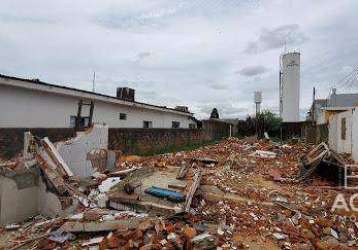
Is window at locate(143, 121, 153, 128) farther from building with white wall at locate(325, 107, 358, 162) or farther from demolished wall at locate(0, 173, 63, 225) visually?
demolished wall at locate(0, 173, 63, 225)

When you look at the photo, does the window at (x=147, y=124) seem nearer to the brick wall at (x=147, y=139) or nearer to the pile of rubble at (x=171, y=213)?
the brick wall at (x=147, y=139)

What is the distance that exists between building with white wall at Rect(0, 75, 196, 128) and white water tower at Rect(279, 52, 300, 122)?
17769 millimetres

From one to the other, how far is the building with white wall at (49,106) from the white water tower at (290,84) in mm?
17769

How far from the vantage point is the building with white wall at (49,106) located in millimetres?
11719

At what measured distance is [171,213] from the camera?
6.29 meters

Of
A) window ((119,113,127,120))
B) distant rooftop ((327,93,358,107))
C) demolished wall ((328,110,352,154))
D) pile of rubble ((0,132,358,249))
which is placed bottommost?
pile of rubble ((0,132,358,249))

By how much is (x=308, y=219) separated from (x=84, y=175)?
5.13 m

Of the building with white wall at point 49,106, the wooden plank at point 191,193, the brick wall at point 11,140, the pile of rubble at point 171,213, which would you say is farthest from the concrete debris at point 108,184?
the building with white wall at point 49,106

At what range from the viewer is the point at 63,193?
21.8 ft

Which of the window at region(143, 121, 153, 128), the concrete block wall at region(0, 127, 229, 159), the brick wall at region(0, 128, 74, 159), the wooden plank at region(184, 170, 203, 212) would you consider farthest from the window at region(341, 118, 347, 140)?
the window at region(143, 121, 153, 128)

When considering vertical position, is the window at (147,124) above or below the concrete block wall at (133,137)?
above

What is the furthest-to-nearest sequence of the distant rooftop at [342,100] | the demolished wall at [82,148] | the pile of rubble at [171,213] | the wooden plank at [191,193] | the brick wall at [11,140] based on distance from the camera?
the distant rooftop at [342,100], the brick wall at [11,140], the demolished wall at [82,148], the wooden plank at [191,193], the pile of rubble at [171,213]

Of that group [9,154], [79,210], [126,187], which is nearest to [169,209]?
[126,187]

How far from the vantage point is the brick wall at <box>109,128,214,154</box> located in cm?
1374
